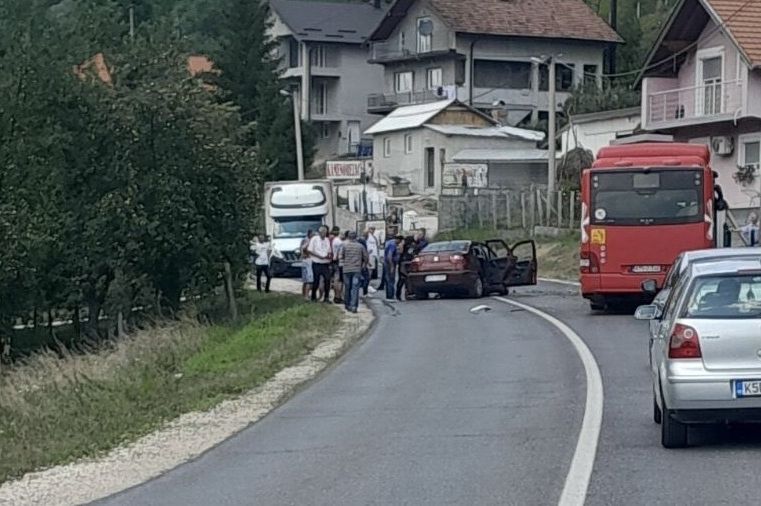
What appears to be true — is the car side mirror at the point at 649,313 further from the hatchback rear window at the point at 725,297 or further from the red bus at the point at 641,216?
the red bus at the point at 641,216

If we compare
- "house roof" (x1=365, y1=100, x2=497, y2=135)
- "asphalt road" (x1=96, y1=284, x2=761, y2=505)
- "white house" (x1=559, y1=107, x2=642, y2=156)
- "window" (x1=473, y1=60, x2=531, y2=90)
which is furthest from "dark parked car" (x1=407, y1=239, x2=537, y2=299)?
"window" (x1=473, y1=60, x2=531, y2=90)

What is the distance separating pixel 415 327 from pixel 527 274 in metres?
11.3

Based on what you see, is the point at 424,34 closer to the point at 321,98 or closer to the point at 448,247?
the point at 321,98

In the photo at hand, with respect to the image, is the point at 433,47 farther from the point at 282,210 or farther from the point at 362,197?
the point at 282,210

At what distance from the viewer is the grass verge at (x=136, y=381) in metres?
14.7

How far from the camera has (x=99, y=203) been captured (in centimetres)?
3309

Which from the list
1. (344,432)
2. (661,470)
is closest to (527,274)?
(344,432)

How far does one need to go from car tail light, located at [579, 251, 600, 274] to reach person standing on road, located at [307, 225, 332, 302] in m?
6.27

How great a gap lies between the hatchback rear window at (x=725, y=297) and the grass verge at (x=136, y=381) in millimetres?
5503

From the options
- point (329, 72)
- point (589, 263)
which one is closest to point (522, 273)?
point (589, 263)

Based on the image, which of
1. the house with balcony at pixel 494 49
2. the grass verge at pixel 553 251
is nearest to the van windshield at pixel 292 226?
the grass verge at pixel 553 251

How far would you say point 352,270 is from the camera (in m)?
31.4

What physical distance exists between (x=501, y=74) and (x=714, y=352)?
70.3 m

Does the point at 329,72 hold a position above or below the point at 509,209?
above
